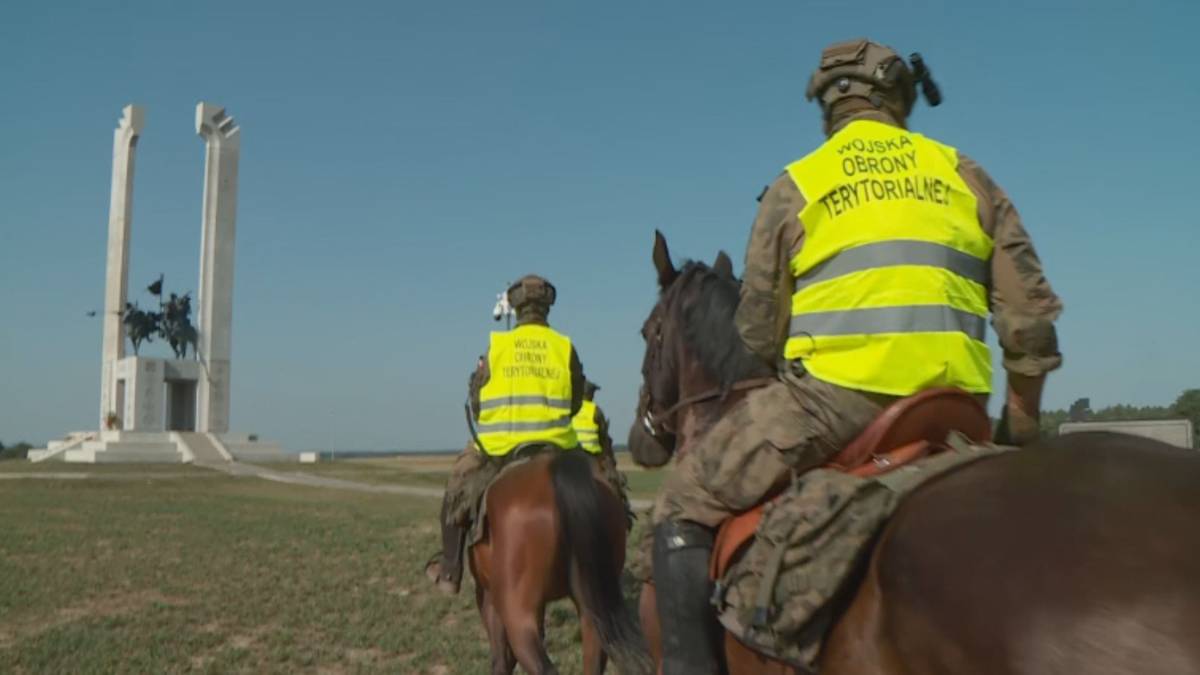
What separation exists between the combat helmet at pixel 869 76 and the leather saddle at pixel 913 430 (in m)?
0.96

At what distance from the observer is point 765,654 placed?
2.77 meters

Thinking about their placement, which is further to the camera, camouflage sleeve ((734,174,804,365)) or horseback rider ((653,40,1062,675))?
camouflage sleeve ((734,174,804,365))

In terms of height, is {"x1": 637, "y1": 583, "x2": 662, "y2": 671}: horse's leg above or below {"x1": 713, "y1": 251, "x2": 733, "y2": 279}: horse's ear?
below

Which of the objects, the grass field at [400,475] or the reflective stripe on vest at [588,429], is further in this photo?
the grass field at [400,475]

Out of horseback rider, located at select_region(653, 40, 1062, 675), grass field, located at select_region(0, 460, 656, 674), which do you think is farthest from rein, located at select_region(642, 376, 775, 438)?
grass field, located at select_region(0, 460, 656, 674)

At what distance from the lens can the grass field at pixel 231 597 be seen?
8156mm

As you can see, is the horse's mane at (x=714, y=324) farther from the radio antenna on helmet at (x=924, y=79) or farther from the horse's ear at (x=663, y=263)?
the radio antenna on helmet at (x=924, y=79)

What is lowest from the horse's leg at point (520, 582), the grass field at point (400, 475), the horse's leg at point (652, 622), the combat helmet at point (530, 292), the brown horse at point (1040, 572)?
the grass field at point (400, 475)

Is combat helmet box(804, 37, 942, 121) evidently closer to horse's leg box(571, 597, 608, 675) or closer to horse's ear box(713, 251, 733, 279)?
horse's ear box(713, 251, 733, 279)

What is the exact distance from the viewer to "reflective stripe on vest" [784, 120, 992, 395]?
2736mm

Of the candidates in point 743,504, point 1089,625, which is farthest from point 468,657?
point 1089,625

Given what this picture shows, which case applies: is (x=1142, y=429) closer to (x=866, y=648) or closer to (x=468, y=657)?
(x=468, y=657)

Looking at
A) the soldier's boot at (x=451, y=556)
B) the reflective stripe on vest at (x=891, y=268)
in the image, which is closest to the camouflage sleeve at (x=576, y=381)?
the soldier's boot at (x=451, y=556)

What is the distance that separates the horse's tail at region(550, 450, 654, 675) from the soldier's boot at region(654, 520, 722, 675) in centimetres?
310
